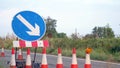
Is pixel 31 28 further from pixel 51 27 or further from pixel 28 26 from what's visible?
pixel 51 27

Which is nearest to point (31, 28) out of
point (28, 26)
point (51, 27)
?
point (28, 26)

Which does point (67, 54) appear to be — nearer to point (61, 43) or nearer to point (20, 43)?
point (61, 43)

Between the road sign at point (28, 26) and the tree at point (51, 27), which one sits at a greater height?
the tree at point (51, 27)

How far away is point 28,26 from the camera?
1049 cm

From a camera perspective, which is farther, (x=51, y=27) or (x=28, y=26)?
(x=51, y=27)

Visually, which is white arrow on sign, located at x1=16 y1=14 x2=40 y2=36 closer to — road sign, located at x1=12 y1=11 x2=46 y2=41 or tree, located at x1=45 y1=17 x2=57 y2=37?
road sign, located at x1=12 y1=11 x2=46 y2=41

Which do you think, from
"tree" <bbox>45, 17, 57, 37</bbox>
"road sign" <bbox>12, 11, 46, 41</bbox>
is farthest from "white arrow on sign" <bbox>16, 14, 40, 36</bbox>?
"tree" <bbox>45, 17, 57, 37</bbox>

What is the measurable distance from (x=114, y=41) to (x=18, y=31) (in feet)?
73.0

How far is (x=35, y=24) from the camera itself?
1057 cm

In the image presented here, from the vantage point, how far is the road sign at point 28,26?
10.5 m

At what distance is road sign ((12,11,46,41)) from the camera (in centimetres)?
1045

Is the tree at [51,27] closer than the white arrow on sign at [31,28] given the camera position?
No

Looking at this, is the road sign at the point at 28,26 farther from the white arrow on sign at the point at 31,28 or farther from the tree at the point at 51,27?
the tree at the point at 51,27

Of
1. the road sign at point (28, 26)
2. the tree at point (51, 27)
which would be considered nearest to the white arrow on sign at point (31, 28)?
the road sign at point (28, 26)
